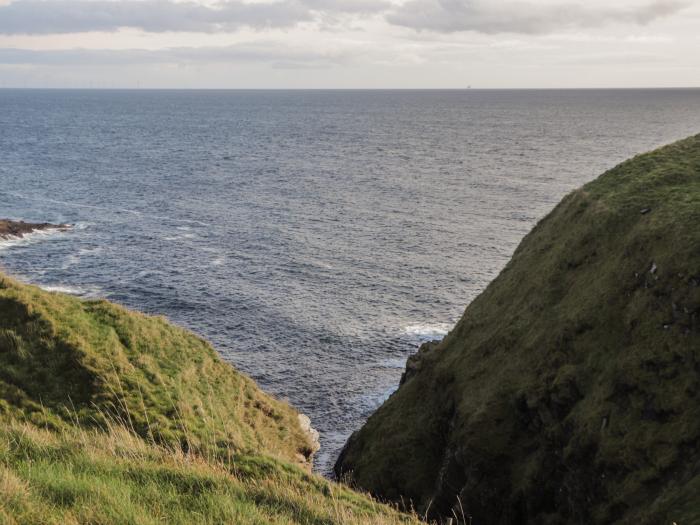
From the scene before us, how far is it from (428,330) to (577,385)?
32.6 metres

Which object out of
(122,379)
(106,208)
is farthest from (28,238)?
(122,379)

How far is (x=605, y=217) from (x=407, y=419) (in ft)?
47.9

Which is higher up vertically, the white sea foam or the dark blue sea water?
the dark blue sea water

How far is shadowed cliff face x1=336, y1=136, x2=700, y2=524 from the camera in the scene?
21.4m

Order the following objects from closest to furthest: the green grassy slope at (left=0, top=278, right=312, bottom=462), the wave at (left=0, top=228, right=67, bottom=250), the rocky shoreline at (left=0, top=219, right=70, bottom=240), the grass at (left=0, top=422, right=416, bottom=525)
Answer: the grass at (left=0, top=422, right=416, bottom=525)
the green grassy slope at (left=0, top=278, right=312, bottom=462)
the wave at (left=0, top=228, right=67, bottom=250)
the rocky shoreline at (left=0, top=219, right=70, bottom=240)

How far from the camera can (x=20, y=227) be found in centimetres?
8750

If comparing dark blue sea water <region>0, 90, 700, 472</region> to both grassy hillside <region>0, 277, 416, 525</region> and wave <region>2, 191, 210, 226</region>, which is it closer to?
wave <region>2, 191, 210, 226</region>

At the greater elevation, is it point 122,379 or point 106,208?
point 106,208

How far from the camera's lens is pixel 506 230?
87.9 m

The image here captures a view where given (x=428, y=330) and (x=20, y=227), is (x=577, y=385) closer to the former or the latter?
(x=428, y=330)

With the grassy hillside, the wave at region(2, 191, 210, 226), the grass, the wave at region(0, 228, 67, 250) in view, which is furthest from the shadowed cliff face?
the wave at region(2, 191, 210, 226)

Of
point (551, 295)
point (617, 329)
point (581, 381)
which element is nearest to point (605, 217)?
point (551, 295)

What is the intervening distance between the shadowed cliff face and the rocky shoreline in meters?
69.4

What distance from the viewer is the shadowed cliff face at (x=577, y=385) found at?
21.4 meters
